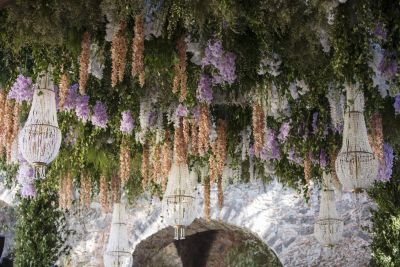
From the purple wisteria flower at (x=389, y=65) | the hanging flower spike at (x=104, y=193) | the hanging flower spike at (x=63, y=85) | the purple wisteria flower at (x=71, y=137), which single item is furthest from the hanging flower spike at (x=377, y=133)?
the hanging flower spike at (x=104, y=193)

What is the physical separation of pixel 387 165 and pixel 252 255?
459cm

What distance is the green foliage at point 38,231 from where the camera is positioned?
25.3ft

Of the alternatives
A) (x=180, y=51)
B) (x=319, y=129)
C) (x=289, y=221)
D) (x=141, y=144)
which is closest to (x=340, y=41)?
(x=180, y=51)

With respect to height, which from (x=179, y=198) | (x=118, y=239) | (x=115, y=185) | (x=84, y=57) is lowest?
(x=118, y=239)

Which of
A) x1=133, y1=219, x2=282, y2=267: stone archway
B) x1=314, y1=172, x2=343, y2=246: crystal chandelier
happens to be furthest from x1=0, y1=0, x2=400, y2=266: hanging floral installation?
x1=133, y1=219, x2=282, y2=267: stone archway

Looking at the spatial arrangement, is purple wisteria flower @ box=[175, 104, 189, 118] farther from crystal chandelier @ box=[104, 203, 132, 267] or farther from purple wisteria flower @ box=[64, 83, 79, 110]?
crystal chandelier @ box=[104, 203, 132, 267]

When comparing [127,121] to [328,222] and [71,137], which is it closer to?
[71,137]

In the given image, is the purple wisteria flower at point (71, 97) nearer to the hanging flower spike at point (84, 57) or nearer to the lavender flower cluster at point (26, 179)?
the hanging flower spike at point (84, 57)

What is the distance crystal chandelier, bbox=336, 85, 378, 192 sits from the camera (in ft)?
15.7

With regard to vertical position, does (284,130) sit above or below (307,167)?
above

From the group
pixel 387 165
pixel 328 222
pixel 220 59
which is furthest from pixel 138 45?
pixel 328 222

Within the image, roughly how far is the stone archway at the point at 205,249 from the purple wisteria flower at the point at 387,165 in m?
3.06

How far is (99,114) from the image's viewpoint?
568cm

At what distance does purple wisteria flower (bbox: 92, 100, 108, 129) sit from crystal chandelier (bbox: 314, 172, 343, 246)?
8.02 ft
